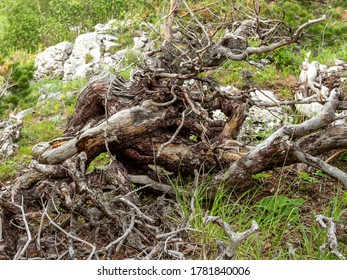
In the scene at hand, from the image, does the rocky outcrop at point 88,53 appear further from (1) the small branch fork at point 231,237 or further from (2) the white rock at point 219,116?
(1) the small branch fork at point 231,237

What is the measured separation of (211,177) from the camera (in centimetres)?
374

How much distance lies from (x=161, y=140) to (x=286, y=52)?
158 inches

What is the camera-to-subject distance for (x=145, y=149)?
3.90m

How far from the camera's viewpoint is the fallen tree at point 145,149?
3320 millimetres

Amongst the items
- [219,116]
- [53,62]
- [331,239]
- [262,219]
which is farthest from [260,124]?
[53,62]

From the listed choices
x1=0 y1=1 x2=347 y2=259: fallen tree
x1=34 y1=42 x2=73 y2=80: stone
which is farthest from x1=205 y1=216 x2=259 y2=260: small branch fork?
x1=34 y1=42 x2=73 y2=80: stone

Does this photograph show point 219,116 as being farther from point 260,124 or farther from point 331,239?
point 331,239

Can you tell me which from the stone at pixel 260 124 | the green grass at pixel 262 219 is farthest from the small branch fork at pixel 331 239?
the stone at pixel 260 124

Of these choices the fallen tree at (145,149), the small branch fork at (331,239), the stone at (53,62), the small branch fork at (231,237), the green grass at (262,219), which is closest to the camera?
the small branch fork at (231,237)

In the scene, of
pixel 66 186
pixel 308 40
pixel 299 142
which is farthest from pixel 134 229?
pixel 308 40

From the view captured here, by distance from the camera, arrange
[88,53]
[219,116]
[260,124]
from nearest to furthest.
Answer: [260,124] < [219,116] < [88,53]

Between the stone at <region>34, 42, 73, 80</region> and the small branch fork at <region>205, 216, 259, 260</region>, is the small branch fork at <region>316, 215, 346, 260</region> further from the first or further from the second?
the stone at <region>34, 42, 73, 80</region>

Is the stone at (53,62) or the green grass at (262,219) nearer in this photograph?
the green grass at (262,219)

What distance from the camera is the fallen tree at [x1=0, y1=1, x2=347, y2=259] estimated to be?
10.9 feet
